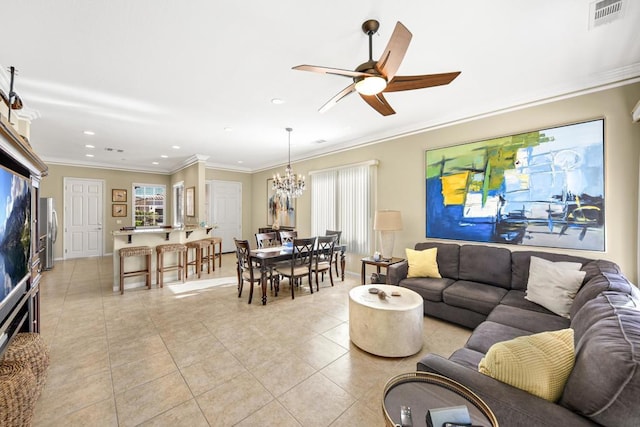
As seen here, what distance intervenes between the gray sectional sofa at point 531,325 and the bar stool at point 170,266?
12.9 ft

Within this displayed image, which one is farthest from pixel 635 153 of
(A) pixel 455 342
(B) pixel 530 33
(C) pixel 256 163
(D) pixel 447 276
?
(C) pixel 256 163

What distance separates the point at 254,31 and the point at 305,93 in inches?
43.7

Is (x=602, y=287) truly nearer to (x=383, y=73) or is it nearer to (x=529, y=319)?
(x=529, y=319)

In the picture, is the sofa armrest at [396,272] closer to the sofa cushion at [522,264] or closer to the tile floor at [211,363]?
the tile floor at [211,363]

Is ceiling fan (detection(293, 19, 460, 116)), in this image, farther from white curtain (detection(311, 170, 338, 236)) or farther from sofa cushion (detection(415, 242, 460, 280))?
white curtain (detection(311, 170, 338, 236))

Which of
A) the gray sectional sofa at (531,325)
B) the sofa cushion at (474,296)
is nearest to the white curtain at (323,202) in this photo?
the gray sectional sofa at (531,325)

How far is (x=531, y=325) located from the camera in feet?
7.06

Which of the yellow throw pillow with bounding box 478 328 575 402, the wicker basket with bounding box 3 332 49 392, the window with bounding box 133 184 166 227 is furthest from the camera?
the window with bounding box 133 184 166 227

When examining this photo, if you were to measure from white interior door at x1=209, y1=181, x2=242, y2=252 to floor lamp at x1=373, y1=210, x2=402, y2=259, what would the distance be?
5554mm

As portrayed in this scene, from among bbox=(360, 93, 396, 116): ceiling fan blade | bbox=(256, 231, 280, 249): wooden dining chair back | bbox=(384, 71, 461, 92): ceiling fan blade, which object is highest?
bbox=(384, 71, 461, 92): ceiling fan blade

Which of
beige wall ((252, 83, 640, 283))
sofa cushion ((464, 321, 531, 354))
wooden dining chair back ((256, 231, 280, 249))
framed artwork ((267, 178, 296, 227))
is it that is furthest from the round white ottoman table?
framed artwork ((267, 178, 296, 227))

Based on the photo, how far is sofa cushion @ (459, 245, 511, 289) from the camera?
3119 millimetres

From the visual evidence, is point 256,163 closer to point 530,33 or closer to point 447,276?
point 447,276

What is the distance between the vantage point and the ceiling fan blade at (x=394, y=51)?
155 cm
